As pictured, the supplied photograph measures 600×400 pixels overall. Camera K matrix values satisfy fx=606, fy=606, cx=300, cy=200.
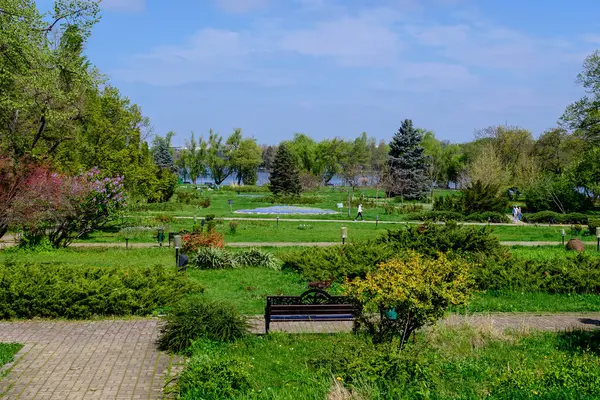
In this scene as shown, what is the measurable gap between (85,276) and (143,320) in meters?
2.21

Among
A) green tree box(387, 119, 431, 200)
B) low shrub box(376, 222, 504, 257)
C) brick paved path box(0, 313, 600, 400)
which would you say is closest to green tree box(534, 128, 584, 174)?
green tree box(387, 119, 431, 200)

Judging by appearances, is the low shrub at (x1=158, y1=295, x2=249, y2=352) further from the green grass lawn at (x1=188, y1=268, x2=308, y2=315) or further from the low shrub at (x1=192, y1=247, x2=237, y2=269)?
the low shrub at (x1=192, y1=247, x2=237, y2=269)

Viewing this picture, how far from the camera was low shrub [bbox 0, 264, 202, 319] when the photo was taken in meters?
11.5

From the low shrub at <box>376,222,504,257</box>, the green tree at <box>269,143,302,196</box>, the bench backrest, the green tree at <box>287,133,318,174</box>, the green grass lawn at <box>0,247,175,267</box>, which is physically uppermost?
the green tree at <box>287,133,318,174</box>

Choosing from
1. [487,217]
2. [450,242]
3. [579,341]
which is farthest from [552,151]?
[579,341]

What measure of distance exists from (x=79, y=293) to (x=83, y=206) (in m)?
12.0

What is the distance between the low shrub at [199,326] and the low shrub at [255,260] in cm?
744

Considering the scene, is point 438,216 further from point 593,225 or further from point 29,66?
point 29,66

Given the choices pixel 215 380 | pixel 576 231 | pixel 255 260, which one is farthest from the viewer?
pixel 576 231

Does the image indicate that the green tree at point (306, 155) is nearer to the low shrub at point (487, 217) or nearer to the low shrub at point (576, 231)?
the low shrub at point (487, 217)

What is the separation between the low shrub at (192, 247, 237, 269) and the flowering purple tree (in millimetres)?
6514

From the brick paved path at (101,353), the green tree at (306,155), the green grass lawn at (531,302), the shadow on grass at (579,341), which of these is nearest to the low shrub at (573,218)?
the green grass lawn at (531,302)

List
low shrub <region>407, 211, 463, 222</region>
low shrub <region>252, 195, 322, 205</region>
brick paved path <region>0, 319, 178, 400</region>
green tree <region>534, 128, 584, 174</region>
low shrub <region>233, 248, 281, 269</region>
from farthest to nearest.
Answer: green tree <region>534, 128, 584, 174</region> < low shrub <region>252, 195, 322, 205</region> < low shrub <region>407, 211, 463, 222</region> < low shrub <region>233, 248, 281, 269</region> < brick paved path <region>0, 319, 178, 400</region>

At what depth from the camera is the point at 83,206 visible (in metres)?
22.8
